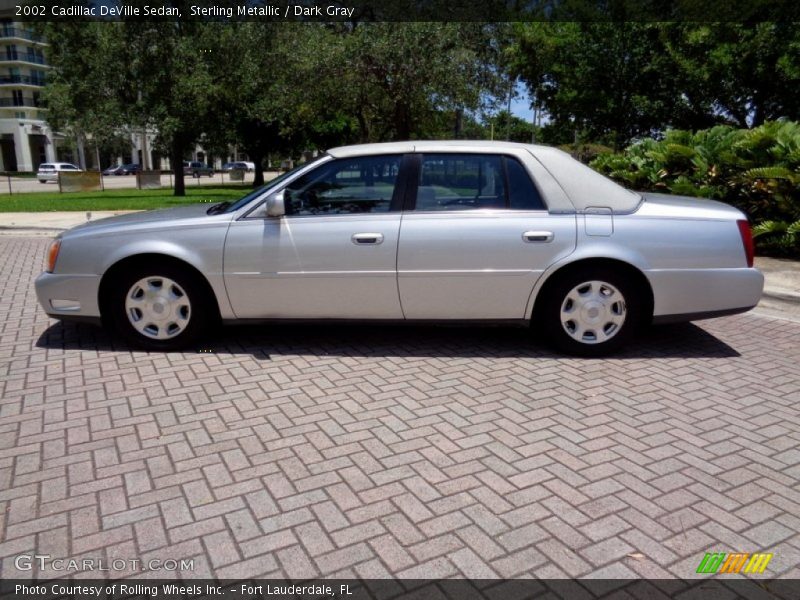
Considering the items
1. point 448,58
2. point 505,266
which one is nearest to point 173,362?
point 505,266

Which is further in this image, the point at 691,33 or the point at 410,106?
the point at 691,33

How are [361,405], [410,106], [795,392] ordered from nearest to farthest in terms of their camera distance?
[361,405]
[795,392]
[410,106]

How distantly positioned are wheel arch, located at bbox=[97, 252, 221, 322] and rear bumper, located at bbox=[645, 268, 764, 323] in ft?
11.2

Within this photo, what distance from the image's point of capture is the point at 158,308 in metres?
5.03

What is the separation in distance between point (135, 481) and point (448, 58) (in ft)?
55.2

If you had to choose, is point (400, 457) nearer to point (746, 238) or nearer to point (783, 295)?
point (746, 238)

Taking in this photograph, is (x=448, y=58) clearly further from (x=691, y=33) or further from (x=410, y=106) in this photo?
(x=691, y=33)

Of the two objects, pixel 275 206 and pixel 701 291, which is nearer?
pixel 275 206

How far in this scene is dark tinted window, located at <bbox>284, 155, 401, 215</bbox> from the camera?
493 cm

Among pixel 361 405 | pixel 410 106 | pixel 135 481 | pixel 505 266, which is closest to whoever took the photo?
pixel 135 481

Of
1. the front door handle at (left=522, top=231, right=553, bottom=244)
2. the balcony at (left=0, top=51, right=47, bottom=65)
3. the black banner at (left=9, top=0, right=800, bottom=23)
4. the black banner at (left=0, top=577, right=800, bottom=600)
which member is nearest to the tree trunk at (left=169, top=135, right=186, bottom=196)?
the black banner at (left=9, top=0, right=800, bottom=23)

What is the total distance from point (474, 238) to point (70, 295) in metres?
3.21

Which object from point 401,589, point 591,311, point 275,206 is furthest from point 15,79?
point 401,589

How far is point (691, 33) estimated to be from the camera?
2044 centimetres
